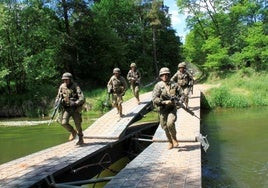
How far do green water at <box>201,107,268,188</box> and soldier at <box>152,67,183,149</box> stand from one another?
1947 millimetres

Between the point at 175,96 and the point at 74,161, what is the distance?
2811 millimetres

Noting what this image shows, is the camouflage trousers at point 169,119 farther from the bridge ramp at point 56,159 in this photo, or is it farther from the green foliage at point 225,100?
the green foliage at point 225,100

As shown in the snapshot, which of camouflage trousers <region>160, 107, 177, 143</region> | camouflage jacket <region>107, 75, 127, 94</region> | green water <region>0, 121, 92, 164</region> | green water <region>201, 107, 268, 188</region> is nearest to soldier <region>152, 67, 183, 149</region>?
camouflage trousers <region>160, 107, 177, 143</region>

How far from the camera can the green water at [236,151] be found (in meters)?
10.3

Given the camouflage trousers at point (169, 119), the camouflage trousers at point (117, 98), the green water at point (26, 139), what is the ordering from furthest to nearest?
1. the green water at point (26, 139)
2. the camouflage trousers at point (117, 98)
3. the camouflage trousers at point (169, 119)

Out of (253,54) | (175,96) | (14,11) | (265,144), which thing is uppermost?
(14,11)

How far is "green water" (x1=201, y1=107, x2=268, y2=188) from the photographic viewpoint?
33.7 ft

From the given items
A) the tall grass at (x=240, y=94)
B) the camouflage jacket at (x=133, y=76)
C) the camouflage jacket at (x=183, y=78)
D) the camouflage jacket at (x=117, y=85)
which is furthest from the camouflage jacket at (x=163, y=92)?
the tall grass at (x=240, y=94)

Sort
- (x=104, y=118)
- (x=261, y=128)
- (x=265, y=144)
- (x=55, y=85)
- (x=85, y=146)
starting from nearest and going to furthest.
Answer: (x=85, y=146), (x=265, y=144), (x=104, y=118), (x=261, y=128), (x=55, y=85)

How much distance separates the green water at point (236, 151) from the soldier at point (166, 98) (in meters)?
1.95

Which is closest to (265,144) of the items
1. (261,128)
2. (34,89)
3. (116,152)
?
(261,128)

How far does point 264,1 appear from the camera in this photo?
133ft

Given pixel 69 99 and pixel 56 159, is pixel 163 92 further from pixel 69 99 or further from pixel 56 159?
pixel 56 159

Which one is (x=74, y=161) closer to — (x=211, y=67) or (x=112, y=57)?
(x=112, y=57)
